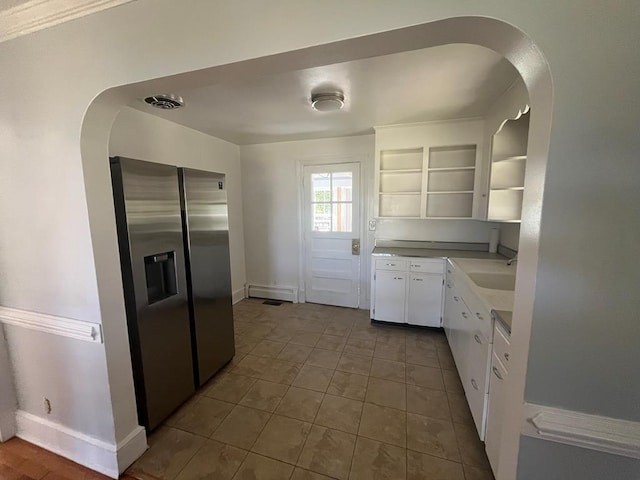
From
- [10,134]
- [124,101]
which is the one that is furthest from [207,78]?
[10,134]

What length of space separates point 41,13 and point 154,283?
1478 millimetres

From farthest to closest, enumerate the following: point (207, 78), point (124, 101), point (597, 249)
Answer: point (124, 101) < point (207, 78) < point (597, 249)

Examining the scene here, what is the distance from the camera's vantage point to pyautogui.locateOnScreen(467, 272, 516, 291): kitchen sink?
2.08 meters

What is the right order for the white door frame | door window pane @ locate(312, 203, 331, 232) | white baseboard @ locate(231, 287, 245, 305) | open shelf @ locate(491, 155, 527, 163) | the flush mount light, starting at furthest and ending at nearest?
white baseboard @ locate(231, 287, 245, 305) → door window pane @ locate(312, 203, 331, 232) → the white door frame → open shelf @ locate(491, 155, 527, 163) → the flush mount light

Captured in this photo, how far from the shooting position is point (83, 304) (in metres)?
1.43

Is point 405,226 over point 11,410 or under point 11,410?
over

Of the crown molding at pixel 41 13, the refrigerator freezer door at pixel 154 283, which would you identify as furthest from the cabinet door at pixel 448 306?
the crown molding at pixel 41 13

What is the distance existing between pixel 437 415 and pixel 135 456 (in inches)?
76.8

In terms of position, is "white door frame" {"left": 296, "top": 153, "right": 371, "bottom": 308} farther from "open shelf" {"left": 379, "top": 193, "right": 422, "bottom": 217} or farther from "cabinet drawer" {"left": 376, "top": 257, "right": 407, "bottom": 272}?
"cabinet drawer" {"left": 376, "top": 257, "right": 407, "bottom": 272}

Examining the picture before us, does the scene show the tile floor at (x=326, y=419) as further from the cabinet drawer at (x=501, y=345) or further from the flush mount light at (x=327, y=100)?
the flush mount light at (x=327, y=100)

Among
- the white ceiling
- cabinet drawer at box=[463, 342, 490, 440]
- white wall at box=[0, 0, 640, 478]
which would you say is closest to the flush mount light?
the white ceiling

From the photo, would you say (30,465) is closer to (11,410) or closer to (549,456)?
(11,410)

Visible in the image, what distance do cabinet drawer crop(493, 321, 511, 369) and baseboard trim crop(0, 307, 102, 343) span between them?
203cm

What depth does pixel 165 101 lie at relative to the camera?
2.22 meters
